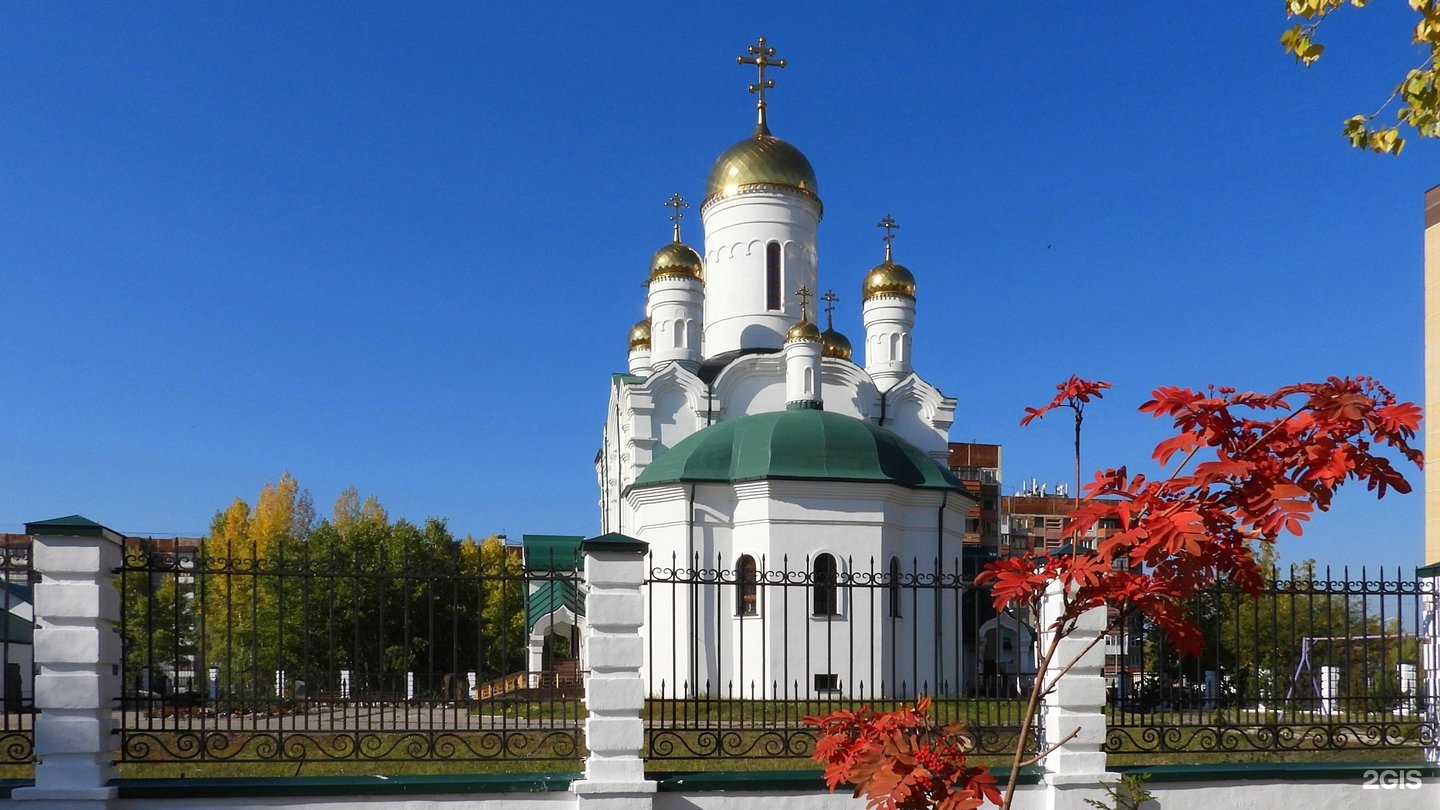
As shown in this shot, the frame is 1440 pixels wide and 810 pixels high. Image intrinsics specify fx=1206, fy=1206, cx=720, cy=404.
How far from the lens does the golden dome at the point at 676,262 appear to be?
28.4 meters

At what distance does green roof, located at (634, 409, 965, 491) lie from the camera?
19625 millimetres

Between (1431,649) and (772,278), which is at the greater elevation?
(772,278)

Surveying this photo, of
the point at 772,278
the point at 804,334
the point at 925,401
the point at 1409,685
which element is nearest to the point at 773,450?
the point at 804,334

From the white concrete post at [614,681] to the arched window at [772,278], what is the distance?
70.7ft

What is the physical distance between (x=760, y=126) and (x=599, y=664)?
2497cm

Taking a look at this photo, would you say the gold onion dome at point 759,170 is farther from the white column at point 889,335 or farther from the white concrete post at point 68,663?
the white concrete post at point 68,663

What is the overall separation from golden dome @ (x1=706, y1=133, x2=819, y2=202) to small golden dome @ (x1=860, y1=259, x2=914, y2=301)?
2.40 metres

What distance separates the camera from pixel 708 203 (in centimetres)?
2895

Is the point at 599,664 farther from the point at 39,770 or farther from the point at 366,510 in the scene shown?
the point at 366,510

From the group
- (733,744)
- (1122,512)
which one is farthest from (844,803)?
(1122,512)

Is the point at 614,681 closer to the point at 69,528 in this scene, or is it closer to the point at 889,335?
the point at 69,528

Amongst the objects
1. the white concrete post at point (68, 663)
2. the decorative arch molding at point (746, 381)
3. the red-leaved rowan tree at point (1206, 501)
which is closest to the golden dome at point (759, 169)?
the decorative arch molding at point (746, 381)

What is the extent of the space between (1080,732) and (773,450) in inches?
500

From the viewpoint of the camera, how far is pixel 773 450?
1975 cm
